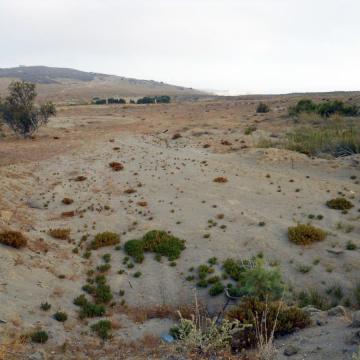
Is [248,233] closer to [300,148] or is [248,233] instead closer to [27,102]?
[300,148]

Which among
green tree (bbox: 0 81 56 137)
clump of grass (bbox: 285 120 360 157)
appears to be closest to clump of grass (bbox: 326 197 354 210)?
clump of grass (bbox: 285 120 360 157)

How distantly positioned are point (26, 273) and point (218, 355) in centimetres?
975

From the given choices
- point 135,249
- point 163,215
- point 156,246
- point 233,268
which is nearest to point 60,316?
point 135,249

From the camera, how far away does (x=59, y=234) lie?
66.3 ft

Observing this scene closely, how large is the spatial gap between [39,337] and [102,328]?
2100mm

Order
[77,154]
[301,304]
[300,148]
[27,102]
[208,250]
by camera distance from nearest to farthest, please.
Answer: [301,304] < [208,250] < [300,148] < [77,154] < [27,102]

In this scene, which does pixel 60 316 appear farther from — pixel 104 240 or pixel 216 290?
pixel 104 240

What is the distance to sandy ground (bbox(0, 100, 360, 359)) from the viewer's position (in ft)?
47.5

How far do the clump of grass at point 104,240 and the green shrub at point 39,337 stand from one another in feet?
24.9

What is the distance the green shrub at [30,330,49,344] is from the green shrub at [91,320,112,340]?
1.69 metres

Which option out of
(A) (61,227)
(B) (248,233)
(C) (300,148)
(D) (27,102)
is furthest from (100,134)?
(B) (248,233)

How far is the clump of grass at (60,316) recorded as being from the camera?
13.3m

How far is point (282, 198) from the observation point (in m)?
24.2

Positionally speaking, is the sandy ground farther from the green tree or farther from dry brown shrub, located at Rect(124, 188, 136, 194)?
the green tree
